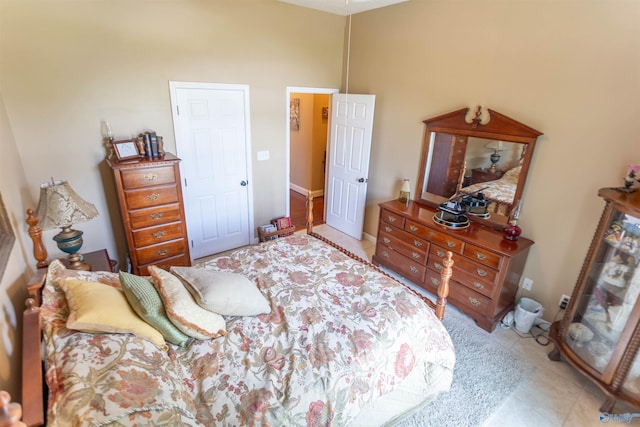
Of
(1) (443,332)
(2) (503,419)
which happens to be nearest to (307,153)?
(1) (443,332)

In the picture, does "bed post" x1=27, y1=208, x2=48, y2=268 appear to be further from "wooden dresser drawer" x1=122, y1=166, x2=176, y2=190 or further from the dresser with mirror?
the dresser with mirror

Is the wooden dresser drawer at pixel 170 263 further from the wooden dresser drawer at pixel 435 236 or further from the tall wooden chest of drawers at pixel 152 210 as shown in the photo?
the wooden dresser drawer at pixel 435 236

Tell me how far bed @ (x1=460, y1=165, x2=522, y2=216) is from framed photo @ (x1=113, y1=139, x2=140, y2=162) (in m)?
3.34

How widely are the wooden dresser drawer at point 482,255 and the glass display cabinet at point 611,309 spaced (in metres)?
0.57

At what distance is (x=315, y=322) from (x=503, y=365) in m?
1.70

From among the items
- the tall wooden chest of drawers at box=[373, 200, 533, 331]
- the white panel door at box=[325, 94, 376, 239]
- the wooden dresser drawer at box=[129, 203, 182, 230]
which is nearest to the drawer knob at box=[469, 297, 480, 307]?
the tall wooden chest of drawers at box=[373, 200, 533, 331]

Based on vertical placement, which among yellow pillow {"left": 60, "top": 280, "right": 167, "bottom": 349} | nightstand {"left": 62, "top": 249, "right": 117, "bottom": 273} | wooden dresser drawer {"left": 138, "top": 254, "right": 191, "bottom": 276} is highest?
yellow pillow {"left": 60, "top": 280, "right": 167, "bottom": 349}

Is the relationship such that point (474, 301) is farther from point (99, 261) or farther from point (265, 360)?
point (99, 261)

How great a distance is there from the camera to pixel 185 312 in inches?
64.1

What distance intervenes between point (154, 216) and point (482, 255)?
3052 millimetres

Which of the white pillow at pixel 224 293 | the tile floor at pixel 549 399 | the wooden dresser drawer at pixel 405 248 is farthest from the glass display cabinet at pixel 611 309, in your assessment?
the white pillow at pixel 224 293

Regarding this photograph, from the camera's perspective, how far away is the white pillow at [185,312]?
1610mm

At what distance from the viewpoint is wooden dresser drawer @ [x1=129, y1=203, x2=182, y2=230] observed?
9.57ft

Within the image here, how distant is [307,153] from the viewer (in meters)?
6.16
